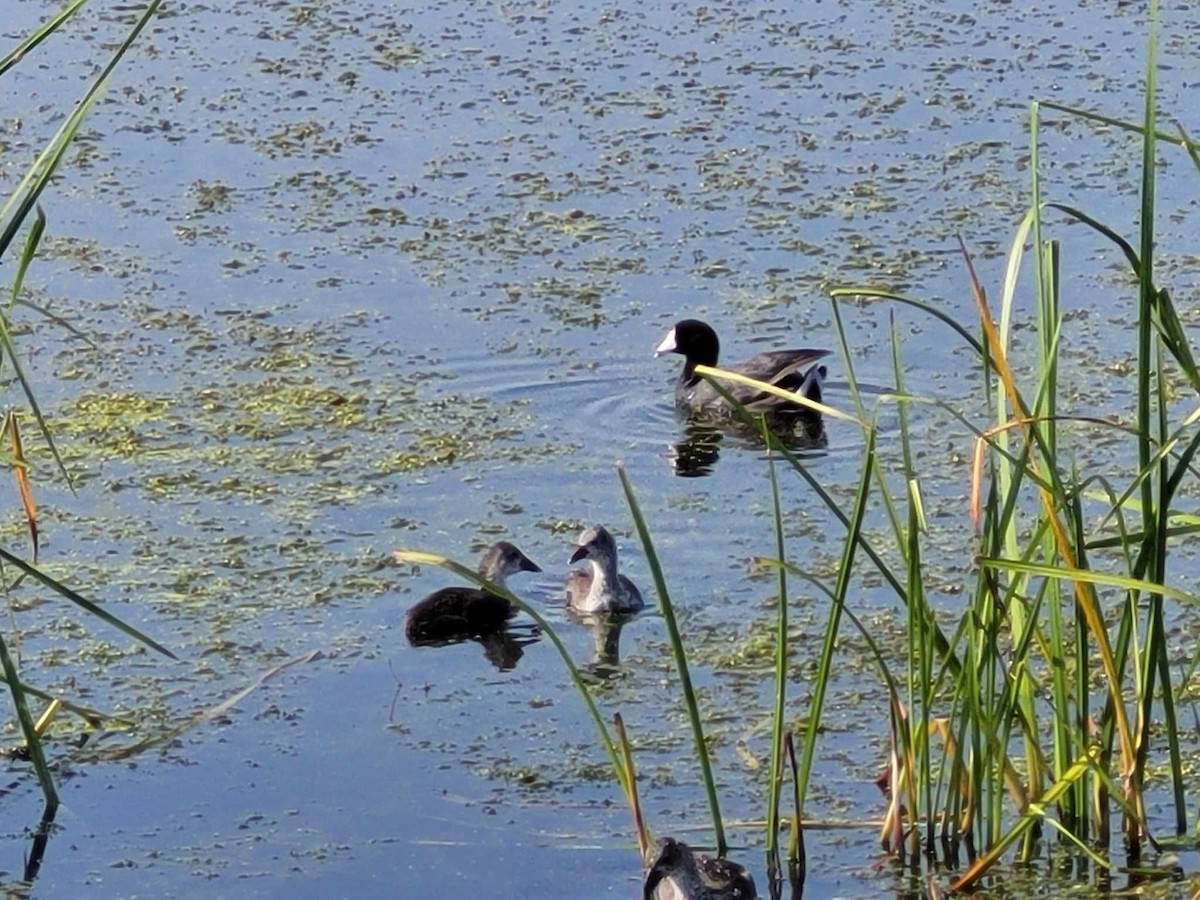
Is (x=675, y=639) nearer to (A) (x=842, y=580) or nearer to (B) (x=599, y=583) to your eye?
(A) (x=842, y=580)

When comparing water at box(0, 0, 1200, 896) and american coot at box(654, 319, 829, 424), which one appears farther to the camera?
american coot at box(654, 319, 829, 424)

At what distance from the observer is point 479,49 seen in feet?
33.6

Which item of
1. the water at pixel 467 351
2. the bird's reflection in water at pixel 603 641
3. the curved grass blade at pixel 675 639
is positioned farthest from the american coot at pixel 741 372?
the curved grass blade at pixel 675 639

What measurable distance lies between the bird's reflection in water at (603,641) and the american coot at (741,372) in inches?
49.7

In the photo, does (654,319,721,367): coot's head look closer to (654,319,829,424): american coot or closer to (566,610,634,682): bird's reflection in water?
(654,319,829,424): american coot

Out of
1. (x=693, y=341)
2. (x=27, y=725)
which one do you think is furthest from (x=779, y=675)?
(x=693, y=341)

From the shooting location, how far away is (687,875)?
12.6 ft

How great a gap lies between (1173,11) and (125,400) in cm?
569

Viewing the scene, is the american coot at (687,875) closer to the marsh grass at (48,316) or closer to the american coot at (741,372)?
the marsh grass at (48,316)

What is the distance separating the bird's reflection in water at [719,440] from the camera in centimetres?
682

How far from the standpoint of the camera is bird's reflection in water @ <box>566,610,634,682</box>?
535 cm

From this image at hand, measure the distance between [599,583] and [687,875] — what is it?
186 cm

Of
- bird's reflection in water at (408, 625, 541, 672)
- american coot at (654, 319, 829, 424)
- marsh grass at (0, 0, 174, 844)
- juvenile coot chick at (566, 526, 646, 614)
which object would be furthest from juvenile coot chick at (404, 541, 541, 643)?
american coot at (654, 319, 829, 424)

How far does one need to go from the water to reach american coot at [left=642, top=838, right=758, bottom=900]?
0.65 ft
